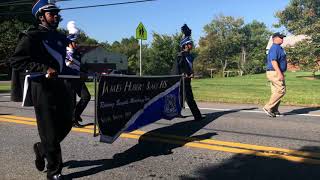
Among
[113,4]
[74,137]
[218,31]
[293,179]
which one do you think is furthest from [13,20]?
[293,179]

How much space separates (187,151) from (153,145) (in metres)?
0.67

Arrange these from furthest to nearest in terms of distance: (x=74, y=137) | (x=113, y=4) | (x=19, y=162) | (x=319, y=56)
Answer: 1. (x=319, y=56)
2. (x=113, y=4)
3. (x=74, y=137)
4. (x=19, y=162)

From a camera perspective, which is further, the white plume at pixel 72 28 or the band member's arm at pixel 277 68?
the band member's arm at pixel 277 68

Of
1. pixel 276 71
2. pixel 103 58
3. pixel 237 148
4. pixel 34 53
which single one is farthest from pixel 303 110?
pixel 103 58

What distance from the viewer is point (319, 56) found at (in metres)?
37.2

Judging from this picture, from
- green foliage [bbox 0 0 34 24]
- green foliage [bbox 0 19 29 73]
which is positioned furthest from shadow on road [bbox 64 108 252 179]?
green foliage [bbox 0 0 34 24]

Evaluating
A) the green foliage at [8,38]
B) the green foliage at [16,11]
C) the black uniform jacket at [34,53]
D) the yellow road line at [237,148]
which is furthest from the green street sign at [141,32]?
the green foliage at [16,11]

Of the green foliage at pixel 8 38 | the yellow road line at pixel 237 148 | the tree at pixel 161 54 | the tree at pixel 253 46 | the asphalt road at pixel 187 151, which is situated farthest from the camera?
the tree at pixel 253 46

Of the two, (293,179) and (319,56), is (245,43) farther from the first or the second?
(293,179)

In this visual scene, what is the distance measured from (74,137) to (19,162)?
182 centimetres

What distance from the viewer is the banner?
5.91m

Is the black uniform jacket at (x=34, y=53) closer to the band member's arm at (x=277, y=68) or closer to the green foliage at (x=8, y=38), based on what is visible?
the band member's arm at (x=277, y=68)

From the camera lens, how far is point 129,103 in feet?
21.5

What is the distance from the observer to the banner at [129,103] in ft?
19.4
